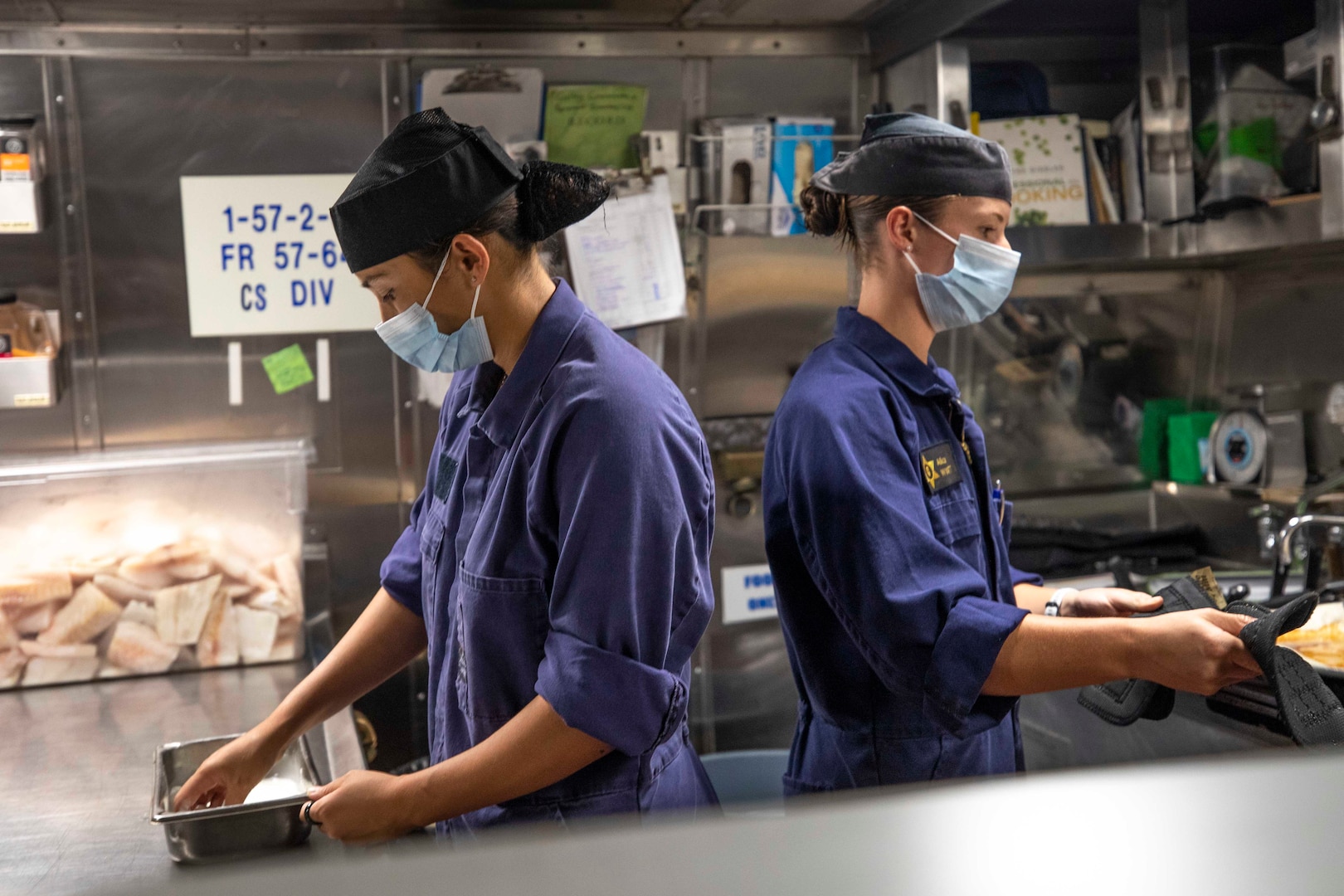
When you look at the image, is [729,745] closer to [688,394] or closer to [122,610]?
[688,394]

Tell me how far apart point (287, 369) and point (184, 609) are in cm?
72

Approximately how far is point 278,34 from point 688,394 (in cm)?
136

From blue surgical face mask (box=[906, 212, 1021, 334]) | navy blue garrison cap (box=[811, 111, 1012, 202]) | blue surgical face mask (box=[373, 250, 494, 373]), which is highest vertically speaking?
navy blue garrison cap (box=[811, 111, 1012, 202])

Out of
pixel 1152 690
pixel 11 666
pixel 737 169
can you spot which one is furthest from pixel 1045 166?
pixel 11 666

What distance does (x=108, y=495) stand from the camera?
2.46m

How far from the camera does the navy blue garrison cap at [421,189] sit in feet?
4.37

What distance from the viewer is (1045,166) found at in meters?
2.98

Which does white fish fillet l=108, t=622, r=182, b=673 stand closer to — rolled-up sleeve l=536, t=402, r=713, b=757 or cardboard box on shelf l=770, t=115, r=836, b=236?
rolled-up sleeve l=536, t=402, r=713, b=757

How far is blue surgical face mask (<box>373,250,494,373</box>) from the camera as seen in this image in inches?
54.4

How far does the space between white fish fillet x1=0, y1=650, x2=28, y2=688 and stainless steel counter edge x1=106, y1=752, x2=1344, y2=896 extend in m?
2.40

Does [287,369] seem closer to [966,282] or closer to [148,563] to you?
[148,563]

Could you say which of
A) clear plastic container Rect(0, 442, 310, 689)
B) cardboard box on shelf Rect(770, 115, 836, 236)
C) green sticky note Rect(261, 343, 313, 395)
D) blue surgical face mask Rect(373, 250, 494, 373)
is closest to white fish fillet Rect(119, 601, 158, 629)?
clear plastic container Rect(0, 442, 310, 689)

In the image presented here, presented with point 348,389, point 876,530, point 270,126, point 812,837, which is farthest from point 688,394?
point 812,837

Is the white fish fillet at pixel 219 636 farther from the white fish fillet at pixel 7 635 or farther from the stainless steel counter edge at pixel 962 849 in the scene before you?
the stainless steel counter edge at pixel 962 849
